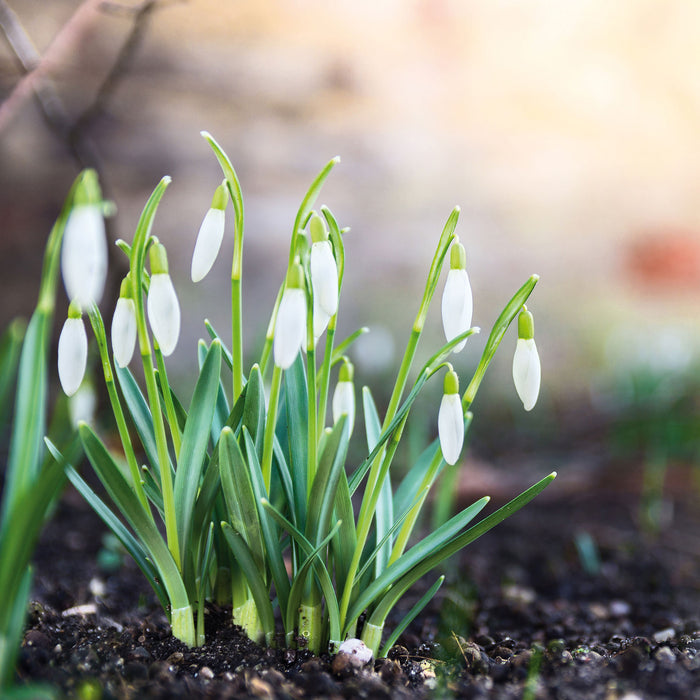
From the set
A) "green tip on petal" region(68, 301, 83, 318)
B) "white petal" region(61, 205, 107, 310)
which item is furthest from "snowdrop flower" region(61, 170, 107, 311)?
"green tip on petal" region(68, 301, 83, 318)

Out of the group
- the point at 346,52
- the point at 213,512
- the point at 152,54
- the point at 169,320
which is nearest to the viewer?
the point at 169,320

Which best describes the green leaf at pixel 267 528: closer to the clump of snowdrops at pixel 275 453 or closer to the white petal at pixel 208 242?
the clump of snowdrops at pixel 275 453

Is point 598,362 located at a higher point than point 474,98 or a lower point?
lower

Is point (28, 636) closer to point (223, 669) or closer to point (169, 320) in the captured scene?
point (223, 669)

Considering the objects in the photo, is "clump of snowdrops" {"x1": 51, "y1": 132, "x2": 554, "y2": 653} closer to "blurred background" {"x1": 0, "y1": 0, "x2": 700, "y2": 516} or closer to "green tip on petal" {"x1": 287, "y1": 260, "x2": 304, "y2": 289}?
"green tip on petal" {"x1": 287, "y1": 260, "x2": 304, "y2": 289}

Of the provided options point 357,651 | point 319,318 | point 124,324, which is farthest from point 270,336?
point 357,651

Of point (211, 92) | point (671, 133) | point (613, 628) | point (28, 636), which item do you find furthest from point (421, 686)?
point (671, 133)

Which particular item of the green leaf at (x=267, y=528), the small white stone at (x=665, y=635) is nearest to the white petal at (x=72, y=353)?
the green leaf at (x=267, y=528)
